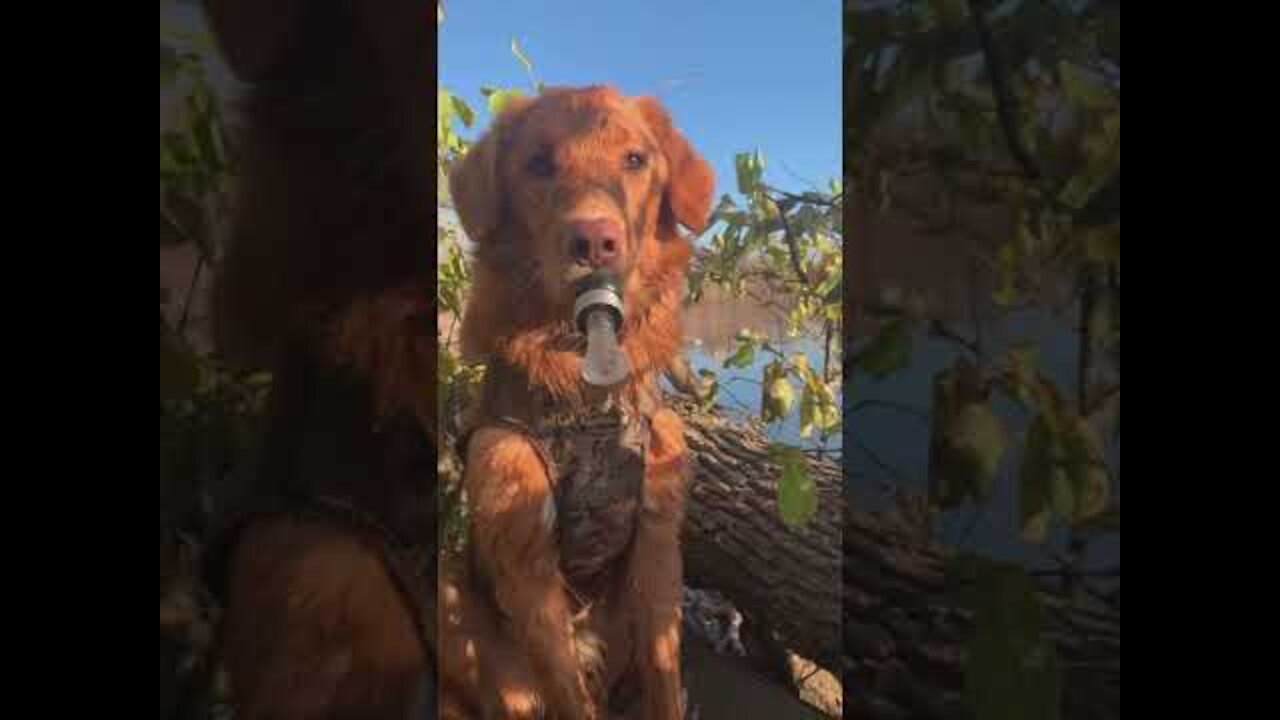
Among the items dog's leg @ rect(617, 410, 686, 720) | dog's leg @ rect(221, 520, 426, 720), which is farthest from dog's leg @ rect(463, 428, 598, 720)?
dog's leg @ rect(221, 520, 426, 720)

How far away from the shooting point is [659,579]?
1.50m

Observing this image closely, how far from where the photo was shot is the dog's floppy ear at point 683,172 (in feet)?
4.81

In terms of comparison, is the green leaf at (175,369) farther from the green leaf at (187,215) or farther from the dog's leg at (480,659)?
the dog's leg at (480,659)

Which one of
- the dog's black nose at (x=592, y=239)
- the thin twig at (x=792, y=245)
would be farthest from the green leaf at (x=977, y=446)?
the dog's black nose at (x=592, y=239)

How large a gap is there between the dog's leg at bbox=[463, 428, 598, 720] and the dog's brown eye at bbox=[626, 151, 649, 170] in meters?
0.56

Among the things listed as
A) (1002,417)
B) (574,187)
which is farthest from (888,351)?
(574,187)

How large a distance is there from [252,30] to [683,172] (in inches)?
29.2

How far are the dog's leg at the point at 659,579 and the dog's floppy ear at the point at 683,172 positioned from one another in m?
0.38

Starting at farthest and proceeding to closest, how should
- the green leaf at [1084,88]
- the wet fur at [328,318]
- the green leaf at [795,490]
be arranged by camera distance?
the green leaf at [795,490]
the wet fur at [328,318]
the green leaf at [1084,88]

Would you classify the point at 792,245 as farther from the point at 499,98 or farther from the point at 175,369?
the point at 175,369

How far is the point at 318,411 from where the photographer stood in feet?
4.06
